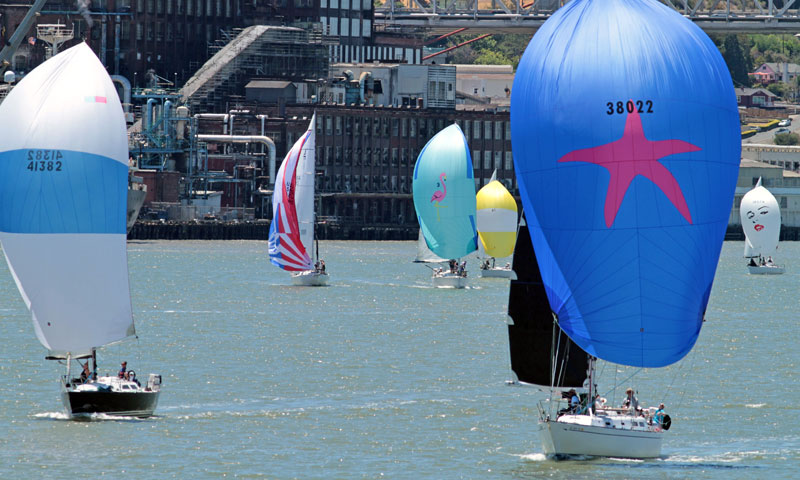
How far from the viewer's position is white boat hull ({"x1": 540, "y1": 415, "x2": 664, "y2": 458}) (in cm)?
2895

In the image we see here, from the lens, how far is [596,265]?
28469 millimetres

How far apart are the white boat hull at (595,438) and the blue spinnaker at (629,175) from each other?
4.30 ft

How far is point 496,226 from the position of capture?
82.9m

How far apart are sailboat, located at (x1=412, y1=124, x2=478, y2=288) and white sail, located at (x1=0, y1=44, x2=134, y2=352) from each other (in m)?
39.2

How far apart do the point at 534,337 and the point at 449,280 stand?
146 ft

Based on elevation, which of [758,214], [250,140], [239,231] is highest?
[250,140]

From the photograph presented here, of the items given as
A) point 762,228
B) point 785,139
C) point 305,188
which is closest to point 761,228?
point 762,228

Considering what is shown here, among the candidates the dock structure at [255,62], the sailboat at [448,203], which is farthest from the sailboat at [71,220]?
the dock structure at [255,62]

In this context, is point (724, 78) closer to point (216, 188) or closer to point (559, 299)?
point (559, 299)

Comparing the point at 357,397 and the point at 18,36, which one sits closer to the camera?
the point at 357,397

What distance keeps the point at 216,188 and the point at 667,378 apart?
94.9 meters

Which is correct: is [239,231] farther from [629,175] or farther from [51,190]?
[629,175]

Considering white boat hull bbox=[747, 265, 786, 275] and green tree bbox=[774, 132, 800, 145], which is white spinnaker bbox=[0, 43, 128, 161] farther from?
green tree bbox=[774, 132, 800, 145]

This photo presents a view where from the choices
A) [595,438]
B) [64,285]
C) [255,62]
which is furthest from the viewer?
[255,62]
